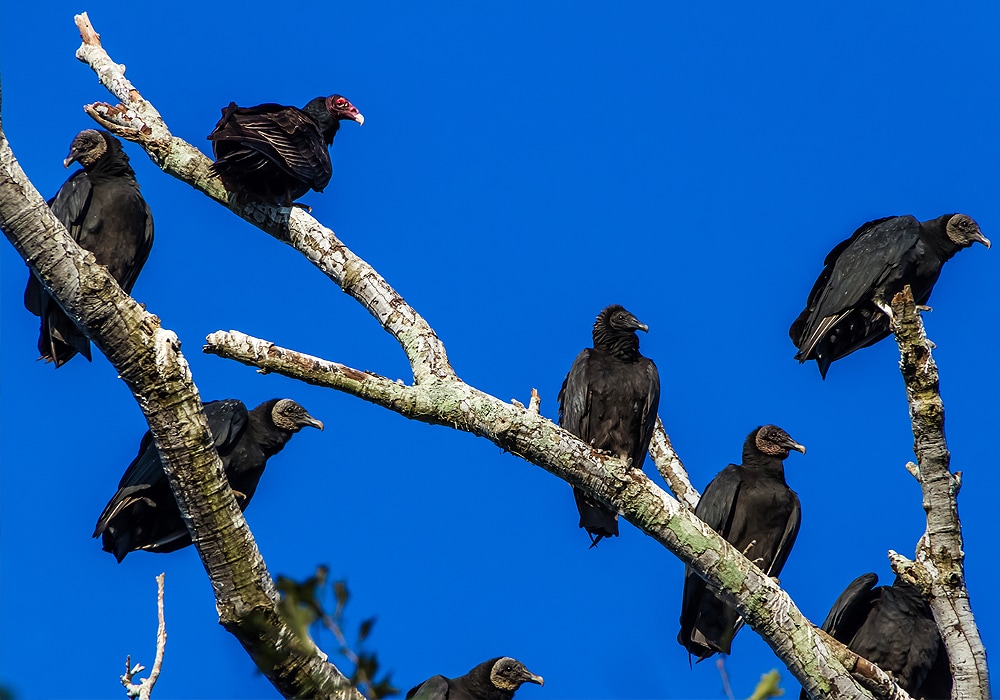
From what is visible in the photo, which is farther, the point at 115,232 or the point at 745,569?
the point at 115,232

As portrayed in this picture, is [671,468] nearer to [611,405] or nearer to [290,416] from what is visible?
[611,405]

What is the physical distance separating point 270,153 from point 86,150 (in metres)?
1.48

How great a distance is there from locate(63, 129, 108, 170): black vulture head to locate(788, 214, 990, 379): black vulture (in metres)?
3.87

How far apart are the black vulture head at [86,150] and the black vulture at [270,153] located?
3.29 feet

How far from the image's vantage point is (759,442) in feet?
19.2

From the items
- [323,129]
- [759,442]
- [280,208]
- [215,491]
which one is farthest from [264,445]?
[759,442]

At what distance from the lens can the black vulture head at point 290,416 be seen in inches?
218

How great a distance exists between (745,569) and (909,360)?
941 millimetres

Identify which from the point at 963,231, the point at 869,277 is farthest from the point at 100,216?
the point at 963,231

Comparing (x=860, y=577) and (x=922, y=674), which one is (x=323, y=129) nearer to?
(x=860, y=577)

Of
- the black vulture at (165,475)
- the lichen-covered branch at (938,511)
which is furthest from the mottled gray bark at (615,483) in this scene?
the black vulture at (165,475)

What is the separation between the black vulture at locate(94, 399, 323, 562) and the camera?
4.80 metres

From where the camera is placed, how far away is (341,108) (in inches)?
239

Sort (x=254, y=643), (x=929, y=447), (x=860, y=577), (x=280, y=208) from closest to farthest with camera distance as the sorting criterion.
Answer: (x=254, y=643) < (x=929, y=447) < (x=280, y=208) < (x=860, y=577)
